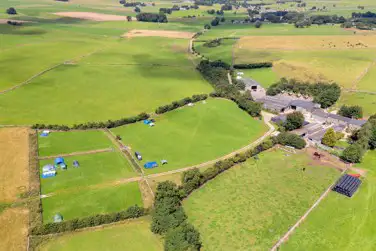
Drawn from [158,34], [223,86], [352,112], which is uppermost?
[352,112]

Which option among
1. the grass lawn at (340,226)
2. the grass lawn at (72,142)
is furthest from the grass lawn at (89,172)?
the grass lawn at (340,226)

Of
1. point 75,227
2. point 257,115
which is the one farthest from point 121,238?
point 257,115

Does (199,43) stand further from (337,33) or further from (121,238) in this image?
(121,238)

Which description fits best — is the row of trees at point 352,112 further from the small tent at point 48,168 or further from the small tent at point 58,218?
the small tent at point 58,218

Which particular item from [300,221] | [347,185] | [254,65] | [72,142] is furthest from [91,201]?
[254,65]

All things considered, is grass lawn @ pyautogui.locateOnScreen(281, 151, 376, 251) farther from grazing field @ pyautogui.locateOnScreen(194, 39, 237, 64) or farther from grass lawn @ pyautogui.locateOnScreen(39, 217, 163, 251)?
grazing field @ pyautogui.locateOnScreen(194, 39, 237, 64)

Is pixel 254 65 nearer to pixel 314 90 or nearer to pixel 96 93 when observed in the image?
pixel 314 90
